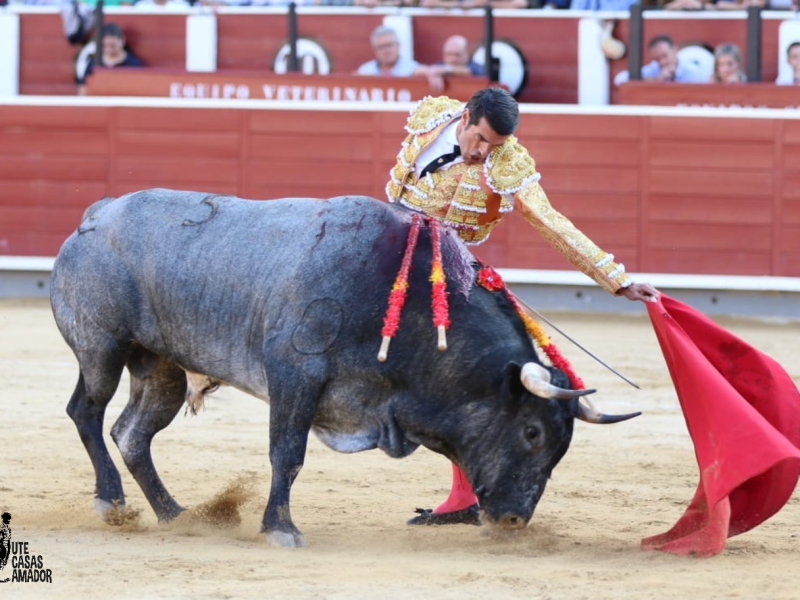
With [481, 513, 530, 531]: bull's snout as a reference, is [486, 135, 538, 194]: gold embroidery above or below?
above

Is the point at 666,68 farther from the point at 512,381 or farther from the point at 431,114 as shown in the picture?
the point at 512,381

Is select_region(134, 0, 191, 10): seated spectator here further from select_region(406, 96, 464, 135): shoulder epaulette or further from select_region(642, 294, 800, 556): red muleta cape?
select_region(642, 294, 800, 556): red muleta cape

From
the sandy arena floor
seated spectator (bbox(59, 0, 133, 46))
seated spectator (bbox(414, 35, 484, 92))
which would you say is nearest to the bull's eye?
the sandy arena floor

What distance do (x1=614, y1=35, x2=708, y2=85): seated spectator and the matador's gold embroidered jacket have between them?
17.8 feet

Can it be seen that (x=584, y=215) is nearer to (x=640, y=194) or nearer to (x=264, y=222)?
(x=640, y=194)

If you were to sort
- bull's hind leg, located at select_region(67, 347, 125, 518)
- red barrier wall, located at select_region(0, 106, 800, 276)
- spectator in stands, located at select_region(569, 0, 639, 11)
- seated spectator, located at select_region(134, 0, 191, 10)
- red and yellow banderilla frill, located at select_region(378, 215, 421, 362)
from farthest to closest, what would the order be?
seated spectator, located at select_region(134, 0, 191, 10) < spectator in stands, located at select_region(569, 0, 639, 11) < red barrier wall, located at select_region(0, 106, 800, 276) < bull's hind leg, located at select_region(67, 347, 125, 518) < red and yellow banderilla frill, located at select_region(378, 215, 421, 362)

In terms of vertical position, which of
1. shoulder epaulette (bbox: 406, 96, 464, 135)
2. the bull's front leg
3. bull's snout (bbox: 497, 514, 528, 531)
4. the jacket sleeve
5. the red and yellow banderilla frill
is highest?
shoulder epaulette (bbox: 406, 96, 464, 135)

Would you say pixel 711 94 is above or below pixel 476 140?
above

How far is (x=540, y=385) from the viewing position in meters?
3.77

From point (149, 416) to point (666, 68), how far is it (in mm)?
5831

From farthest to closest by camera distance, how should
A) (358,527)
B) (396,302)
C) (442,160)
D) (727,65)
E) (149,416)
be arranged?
(727,65)
(149,416)
(358,527)
(442,160)
(396,302)

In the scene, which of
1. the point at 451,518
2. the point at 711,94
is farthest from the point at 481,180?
the point at 711,94

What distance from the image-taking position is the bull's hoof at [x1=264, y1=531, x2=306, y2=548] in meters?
3.91

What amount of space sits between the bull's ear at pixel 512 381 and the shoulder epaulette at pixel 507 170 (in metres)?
0.47
